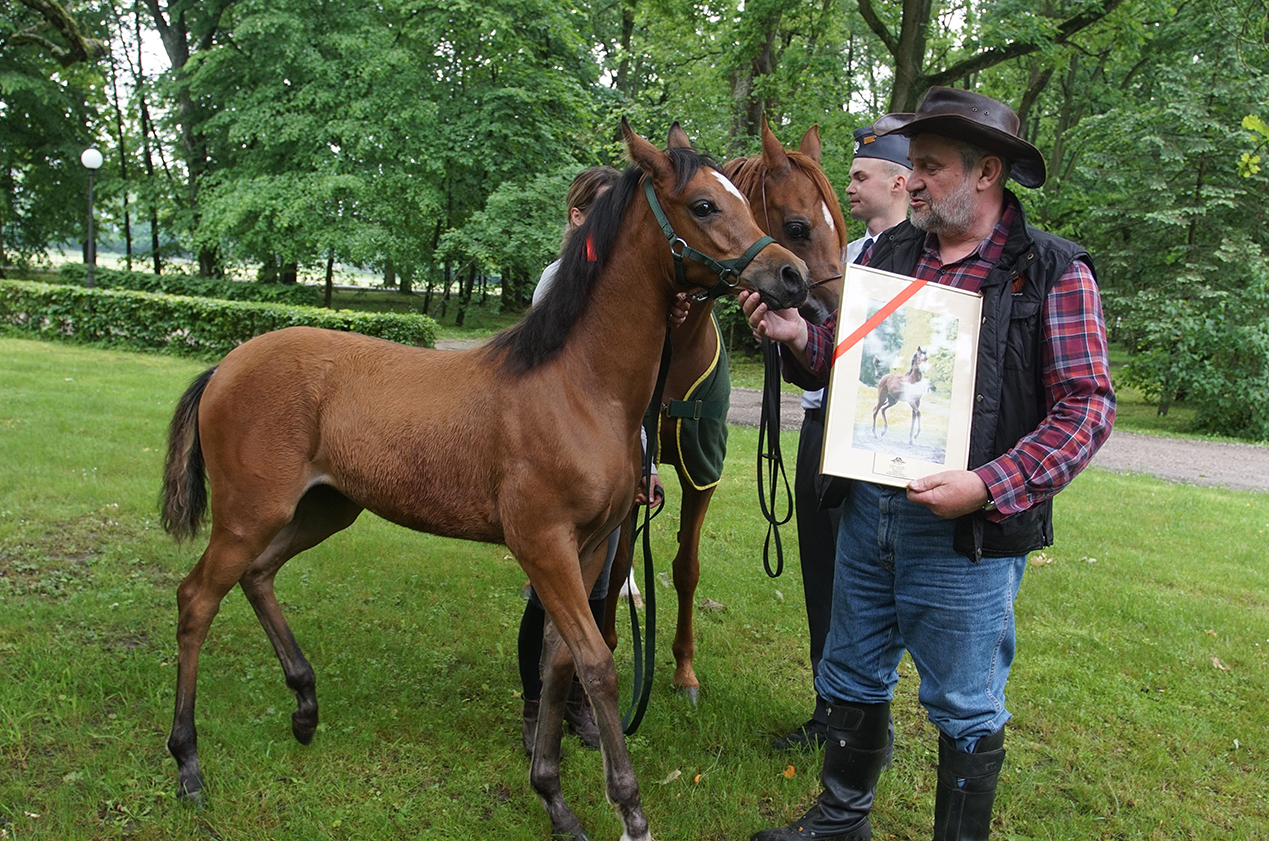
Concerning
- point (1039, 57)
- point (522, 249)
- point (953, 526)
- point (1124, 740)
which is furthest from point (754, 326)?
point (522, 249)

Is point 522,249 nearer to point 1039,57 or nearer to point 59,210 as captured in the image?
point 1039,57

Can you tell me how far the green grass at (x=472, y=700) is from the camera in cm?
322

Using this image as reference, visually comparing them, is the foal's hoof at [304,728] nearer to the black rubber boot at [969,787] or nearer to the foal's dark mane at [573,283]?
the foal's dark mane at [573,283]

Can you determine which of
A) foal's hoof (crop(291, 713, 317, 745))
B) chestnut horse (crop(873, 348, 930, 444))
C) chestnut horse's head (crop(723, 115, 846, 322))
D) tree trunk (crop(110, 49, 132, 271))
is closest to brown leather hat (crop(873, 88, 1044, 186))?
chestnut horse (crop(873, 348, 930, 444))

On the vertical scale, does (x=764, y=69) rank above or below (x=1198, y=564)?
above

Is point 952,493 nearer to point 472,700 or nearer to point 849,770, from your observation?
point 849,770

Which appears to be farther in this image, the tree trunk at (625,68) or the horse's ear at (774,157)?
the tree trunk at (625,68)

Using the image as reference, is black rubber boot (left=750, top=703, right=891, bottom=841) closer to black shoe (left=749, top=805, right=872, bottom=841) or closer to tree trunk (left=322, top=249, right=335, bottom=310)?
black shoe (left=749, top=805, right=872, bottom=841)

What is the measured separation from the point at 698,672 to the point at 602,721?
5.46ft

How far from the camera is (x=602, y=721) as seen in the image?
2.91 m

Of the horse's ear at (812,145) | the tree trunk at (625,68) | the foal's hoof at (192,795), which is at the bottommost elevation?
the foal's hoof at (192,795)

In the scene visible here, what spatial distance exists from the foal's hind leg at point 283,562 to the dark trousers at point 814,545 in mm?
2070

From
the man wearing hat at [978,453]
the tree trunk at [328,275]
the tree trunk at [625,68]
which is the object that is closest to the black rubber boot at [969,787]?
the man wearing hat at [978,453]

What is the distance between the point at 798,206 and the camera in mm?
3584
